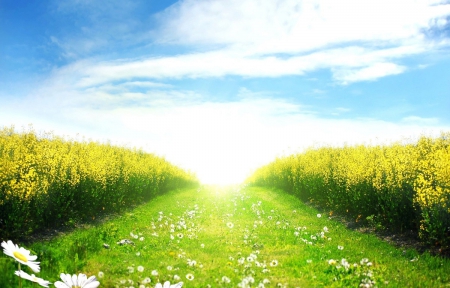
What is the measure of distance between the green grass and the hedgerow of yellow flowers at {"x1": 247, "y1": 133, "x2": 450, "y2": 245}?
0.90 metres

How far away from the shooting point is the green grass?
704 centimetres

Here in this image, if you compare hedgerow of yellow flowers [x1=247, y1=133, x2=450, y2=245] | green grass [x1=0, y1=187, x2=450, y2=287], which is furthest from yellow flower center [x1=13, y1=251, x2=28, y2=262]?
hedgerow of yellow flowers [x1=247, y1=133, x2=450, y2=245]

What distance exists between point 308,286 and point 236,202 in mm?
12015

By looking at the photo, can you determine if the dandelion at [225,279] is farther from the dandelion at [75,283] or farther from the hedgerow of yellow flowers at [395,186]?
the hedgerow of yellow flowers at [395,186]

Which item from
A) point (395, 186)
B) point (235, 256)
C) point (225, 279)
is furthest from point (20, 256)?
point (395, 186)

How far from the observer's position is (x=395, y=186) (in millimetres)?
11148

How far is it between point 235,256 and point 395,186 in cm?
535

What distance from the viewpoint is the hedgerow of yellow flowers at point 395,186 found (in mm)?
9164

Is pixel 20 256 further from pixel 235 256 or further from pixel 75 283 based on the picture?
pixel 235 256

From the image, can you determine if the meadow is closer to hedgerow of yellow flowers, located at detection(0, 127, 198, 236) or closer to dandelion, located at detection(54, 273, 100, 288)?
hedgerow of yellow flowers, located at detection(0, 127, 198, 236)

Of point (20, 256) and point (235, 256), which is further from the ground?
point (20, 256)

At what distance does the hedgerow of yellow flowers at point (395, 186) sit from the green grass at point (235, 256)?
0.90 meters

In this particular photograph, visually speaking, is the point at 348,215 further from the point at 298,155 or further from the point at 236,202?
the point at 298,155

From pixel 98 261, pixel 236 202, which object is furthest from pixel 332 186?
pixel 98 261
